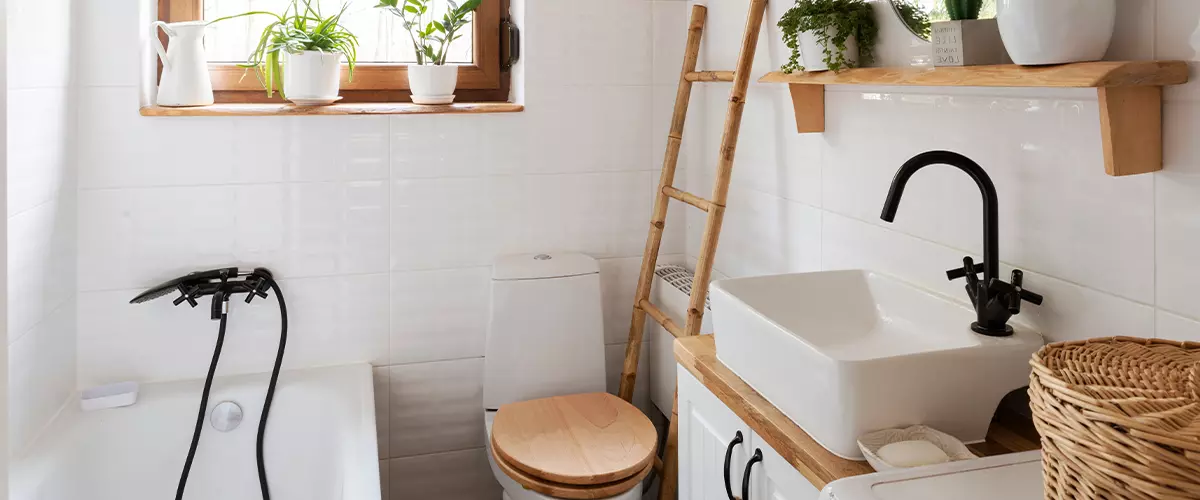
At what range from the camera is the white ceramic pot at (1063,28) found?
3.15 feet

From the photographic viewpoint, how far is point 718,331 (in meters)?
1.37

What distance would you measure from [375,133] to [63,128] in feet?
2.30

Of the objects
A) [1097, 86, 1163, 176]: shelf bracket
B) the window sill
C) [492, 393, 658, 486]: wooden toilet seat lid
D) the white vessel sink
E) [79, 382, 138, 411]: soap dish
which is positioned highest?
the window sill

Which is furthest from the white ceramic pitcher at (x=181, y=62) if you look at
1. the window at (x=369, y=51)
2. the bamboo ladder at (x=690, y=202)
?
the bamboo ladder at (x=690, y=202)

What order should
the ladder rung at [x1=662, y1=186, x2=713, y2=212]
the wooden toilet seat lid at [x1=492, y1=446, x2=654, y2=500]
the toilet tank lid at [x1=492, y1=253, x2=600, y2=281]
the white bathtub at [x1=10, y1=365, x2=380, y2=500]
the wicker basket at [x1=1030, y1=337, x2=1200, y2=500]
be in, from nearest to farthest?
the wicker basket at [x1=1030, y1=337, x2=1200, y2=500] < the wooden toilet seat lid at [x1=492, y1=446, x2=654, y2=500] < the white bathtub at [x1=10, y1=365, x2=380, y2=500] < the ladder rung at [x1=662, y1=186, x2=713, y2=212] < the toilet tank lid at [x1=492, y1=253, x2=600, y2=281]

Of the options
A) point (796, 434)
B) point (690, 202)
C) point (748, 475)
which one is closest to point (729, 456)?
point (748, 475)

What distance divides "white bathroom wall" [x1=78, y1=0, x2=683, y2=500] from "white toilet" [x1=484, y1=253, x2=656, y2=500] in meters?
0.12

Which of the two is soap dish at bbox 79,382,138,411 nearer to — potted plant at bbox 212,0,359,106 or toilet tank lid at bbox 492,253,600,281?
potted plant at bbox 212,0,359,106

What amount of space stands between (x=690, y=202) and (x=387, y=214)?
812 mm

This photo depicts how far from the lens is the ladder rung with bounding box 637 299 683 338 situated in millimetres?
2152

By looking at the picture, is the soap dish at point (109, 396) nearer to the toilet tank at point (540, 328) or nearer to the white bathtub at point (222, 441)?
the white bathtub at point (222, 441)

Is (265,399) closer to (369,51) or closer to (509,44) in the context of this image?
(369,51)

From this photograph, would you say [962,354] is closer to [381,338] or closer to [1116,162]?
[1116,162]

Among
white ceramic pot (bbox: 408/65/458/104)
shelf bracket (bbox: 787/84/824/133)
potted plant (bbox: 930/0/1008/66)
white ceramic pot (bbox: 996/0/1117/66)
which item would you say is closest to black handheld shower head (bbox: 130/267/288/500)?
white ceramic pot (bbox: 408/65/458/104)
